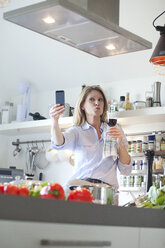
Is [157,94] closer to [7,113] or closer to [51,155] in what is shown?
[51,155]

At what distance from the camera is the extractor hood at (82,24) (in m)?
2.46

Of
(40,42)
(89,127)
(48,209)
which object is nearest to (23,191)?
(48,209)

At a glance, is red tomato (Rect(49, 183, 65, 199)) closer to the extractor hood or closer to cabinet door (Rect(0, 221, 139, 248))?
cabinet door (Rect(0, 221, 139, 248))

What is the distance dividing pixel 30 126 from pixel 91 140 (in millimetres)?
2482

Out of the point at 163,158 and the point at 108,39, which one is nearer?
the point at 108,39

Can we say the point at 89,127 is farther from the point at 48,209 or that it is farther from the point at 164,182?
the point at 48,209

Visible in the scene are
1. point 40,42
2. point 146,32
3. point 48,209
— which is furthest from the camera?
point 40,42

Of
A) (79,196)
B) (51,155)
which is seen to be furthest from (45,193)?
(51,155)

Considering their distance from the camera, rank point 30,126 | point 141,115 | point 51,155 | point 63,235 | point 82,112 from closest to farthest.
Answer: point 63,235, point 82,112, point 141,115, point 51,155, point 30,126

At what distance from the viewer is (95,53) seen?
10.1 ft

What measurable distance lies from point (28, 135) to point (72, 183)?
339 centimetres

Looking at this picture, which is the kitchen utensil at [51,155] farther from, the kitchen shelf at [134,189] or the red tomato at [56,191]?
the red tomato at [56,191]

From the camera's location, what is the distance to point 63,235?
1.66 meters

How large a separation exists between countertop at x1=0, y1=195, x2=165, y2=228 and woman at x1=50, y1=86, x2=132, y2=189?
989 mm
